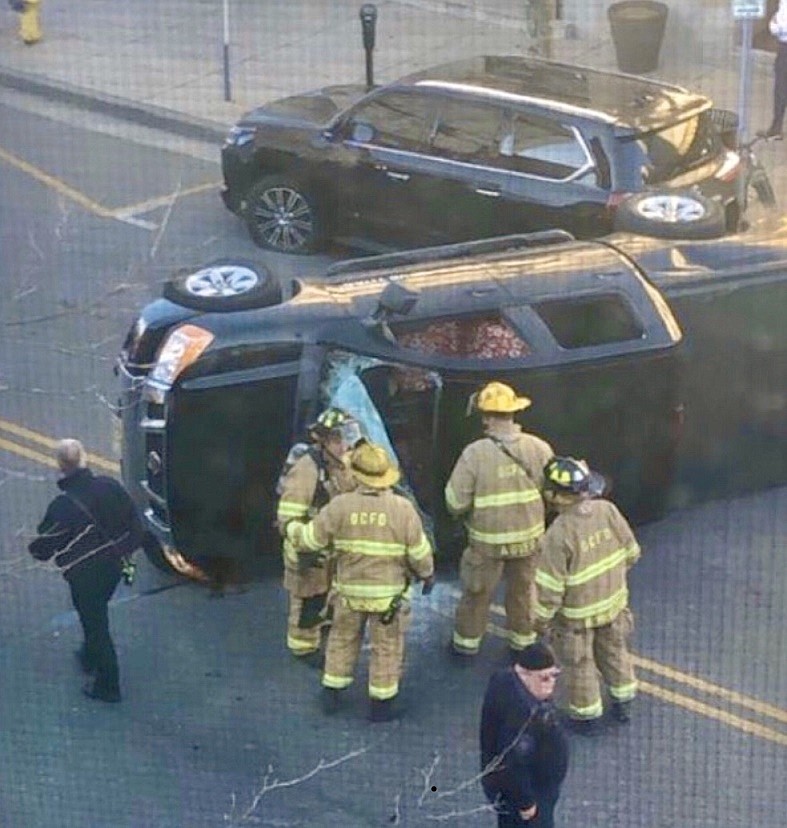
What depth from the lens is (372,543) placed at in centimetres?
770

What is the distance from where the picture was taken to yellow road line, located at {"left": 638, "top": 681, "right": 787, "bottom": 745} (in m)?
8.00

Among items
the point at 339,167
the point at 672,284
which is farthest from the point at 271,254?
the point at 672,284

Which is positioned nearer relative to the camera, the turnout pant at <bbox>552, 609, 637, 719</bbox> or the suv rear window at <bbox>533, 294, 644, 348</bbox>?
the turnout pant at <bbox>552, 609, 637, 719</bbox>

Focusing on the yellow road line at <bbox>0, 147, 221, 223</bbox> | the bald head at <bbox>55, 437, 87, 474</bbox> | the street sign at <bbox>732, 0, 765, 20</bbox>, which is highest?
the street sign at <bbox>732, 0, 765, 20</bbox>

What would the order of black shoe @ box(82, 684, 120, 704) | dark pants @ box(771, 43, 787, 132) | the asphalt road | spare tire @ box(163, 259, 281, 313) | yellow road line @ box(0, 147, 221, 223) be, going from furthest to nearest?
dark pants @ box(771, 43, 787, 132), yellow road line @ box(0, 147, 221, 223), spare tire @ box(163, 259, 281, 313), black shoe @ box(82, 684, 120, 704), the asphalt road

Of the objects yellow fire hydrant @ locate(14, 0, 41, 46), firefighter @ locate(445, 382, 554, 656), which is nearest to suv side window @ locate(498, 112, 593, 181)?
firefighter @ locate(445, 382, 554, 656)

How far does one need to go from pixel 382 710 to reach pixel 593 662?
2.77 feet

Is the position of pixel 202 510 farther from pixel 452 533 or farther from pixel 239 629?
pixel 452 533

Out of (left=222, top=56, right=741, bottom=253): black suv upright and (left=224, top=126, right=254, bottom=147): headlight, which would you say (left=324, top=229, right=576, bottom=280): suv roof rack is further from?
(left=224, top=126, right=254, bottom=147): headlight

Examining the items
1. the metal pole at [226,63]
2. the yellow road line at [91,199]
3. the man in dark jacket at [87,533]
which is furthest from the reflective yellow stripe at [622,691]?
the metal pole at [226,63]

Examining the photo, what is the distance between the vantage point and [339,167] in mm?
12352

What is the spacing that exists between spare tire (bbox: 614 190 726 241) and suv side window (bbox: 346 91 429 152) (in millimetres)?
1908

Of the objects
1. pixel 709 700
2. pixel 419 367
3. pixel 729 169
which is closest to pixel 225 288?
pixel 419 367

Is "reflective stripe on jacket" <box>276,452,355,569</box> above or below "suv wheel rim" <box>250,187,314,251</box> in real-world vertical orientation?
above
